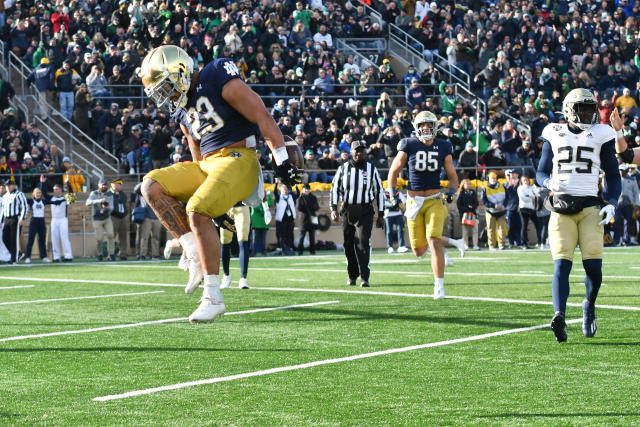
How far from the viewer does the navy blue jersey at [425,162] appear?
11008mm

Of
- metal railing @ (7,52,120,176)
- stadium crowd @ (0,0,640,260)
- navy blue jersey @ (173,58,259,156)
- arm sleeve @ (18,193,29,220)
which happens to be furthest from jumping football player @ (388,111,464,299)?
metal railing @ (7,52,120,176)

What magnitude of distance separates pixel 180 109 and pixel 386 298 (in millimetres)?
4509

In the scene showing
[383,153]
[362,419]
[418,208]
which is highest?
[383,153]

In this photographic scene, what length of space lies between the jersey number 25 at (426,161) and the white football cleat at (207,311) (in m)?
5.38

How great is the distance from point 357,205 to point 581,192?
18.3ft

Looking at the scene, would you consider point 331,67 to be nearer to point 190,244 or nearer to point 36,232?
point 36,232

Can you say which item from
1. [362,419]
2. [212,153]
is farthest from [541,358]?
[212,153]

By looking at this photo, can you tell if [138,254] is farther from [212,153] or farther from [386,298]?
[212,153]

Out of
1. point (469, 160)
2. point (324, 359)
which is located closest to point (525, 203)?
point (469, 160)

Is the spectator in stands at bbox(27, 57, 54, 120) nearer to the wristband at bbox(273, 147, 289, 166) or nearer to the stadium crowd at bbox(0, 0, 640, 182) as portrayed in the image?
the stadium crowd at bbox(0, 0, 640, 182)

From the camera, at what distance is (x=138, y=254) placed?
70.2ft

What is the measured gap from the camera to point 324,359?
6.31 meters

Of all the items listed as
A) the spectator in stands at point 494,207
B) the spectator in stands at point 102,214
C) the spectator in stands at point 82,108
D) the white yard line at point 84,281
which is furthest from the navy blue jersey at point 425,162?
the spectator in stands at point 82,108

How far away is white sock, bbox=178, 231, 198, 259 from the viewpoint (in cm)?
627
